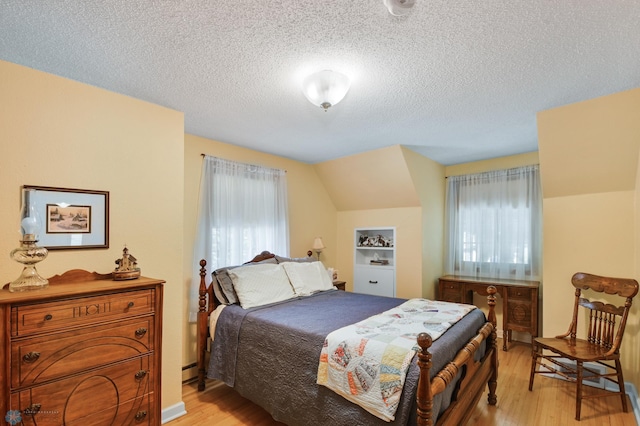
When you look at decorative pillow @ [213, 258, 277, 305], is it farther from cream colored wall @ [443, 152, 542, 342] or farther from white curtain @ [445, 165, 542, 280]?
cream colored wall @ [443, 152, 542, 342]

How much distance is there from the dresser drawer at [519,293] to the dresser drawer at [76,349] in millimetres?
3776

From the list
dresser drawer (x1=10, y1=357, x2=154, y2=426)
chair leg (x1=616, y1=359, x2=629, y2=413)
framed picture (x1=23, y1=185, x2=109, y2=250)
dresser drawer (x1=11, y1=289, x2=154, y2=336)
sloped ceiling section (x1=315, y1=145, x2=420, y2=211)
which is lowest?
chair leg (x1=616, y1=359, x2=629, y2=413)

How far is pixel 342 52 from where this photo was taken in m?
1.71

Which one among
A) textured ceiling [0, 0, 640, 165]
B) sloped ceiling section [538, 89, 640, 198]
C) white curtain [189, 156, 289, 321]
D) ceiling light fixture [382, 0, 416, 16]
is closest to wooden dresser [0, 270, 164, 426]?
white curtain [189, 156, 289, 321]

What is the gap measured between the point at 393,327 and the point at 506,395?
1513 mm

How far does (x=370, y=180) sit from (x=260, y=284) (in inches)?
84.5

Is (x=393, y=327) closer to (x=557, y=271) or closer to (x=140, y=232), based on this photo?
(x=140, y=232)

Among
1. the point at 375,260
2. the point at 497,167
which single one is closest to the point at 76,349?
the point at 375,260

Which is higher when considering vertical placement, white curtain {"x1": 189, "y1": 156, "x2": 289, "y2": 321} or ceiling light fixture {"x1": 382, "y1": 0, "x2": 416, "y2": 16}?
ceiling light fixture {"x1": 382, "y1": 0, "x2": 416, "y2": 16}

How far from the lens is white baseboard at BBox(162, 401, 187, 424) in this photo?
2299 mm

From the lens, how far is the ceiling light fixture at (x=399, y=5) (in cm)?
127

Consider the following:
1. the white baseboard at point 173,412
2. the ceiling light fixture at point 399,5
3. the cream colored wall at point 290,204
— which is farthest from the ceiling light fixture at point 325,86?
the white baseboard at point 173,412

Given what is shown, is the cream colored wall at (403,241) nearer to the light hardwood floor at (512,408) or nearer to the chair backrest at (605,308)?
the light hardwood floor at (512,408)

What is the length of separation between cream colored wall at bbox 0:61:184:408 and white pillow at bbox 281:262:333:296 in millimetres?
1130
